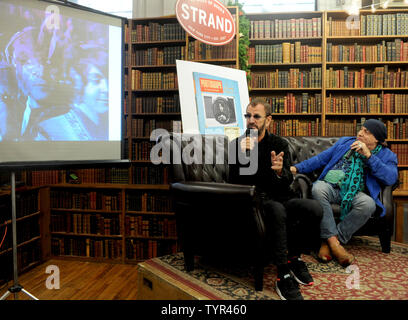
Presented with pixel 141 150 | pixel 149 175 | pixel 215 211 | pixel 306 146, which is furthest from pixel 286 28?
pixel 215 211

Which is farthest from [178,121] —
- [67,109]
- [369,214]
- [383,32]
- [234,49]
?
[383,32]

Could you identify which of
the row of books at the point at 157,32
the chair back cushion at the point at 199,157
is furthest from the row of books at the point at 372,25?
the chair back cushion at the point at 199,157

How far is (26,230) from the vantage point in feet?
10.3

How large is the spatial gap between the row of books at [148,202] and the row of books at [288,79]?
5.85ft

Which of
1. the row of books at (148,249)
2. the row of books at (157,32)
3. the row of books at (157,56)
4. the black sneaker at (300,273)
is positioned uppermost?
the row of books at (157,32)

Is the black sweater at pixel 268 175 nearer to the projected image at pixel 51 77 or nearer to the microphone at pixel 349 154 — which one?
the microphone at pixel 349 154

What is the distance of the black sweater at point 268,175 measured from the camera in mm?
1853

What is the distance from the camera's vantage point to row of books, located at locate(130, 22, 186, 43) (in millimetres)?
3658

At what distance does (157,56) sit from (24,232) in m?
2.47

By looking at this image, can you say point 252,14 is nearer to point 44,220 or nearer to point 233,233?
point 233,233

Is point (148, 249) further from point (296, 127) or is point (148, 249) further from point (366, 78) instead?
point (366, 78)

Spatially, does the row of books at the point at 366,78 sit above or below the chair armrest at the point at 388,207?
above

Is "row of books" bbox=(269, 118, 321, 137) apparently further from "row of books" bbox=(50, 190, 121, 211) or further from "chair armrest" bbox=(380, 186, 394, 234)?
"row of books" bbox=(50, 190, 121, 211)
